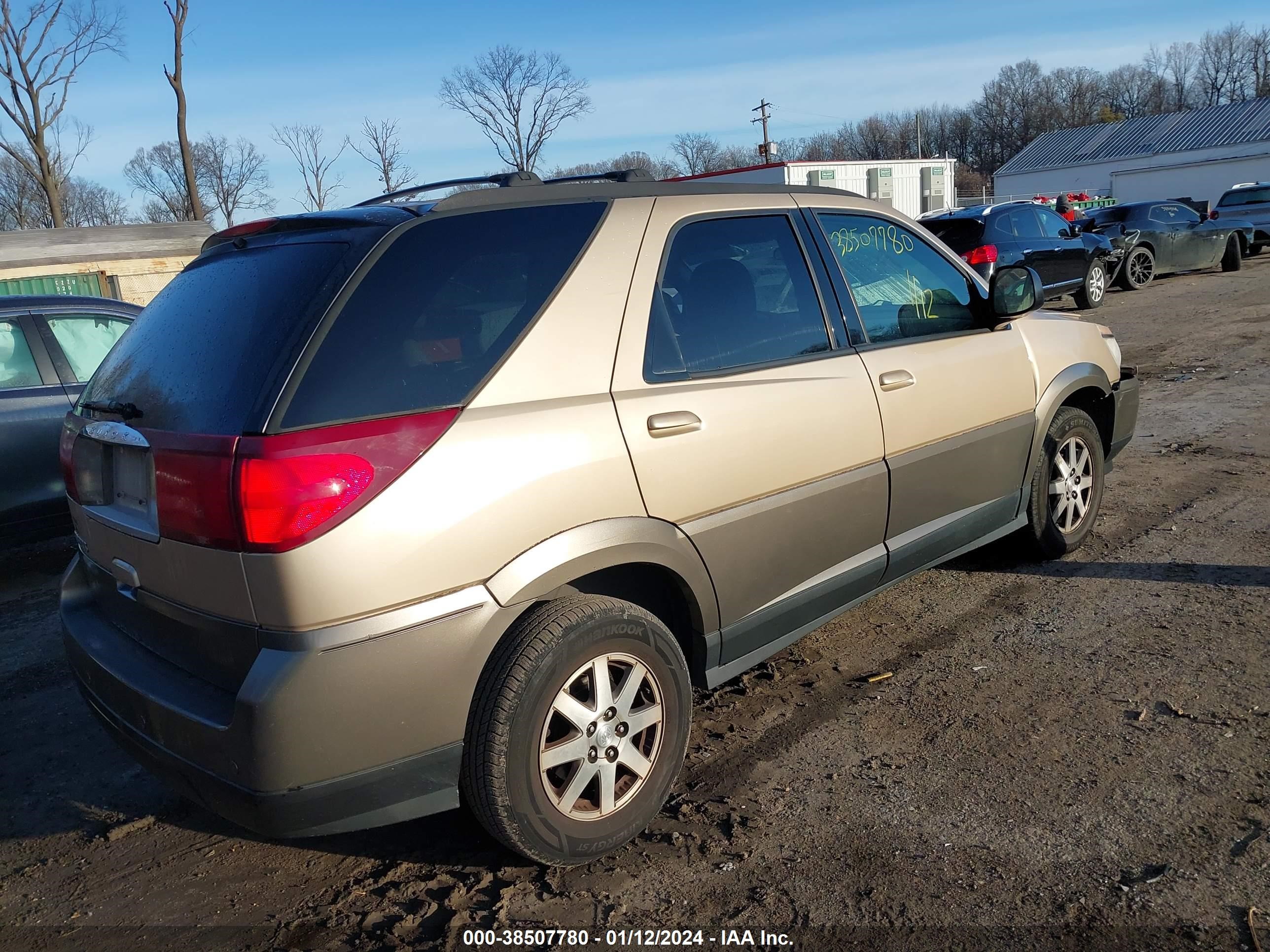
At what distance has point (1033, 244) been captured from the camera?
1452 cm

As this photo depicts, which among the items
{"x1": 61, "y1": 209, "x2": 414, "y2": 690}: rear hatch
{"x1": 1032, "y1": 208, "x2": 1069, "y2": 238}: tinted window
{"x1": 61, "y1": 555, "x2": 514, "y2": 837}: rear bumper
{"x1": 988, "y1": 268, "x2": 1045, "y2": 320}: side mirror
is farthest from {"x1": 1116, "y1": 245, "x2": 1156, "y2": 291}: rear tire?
{"x1": 61, "y1": 555, "x2": 514, "y2": 837}: rear bumper

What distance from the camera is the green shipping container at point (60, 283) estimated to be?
20.6 metres

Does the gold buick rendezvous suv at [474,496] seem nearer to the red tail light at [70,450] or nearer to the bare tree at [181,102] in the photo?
the red tail light at [70,450]

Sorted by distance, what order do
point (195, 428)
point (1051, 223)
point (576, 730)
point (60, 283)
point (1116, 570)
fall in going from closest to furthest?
point (195, 428), point (576, 730), point (1116, 570), point (1051, 223), point (60, 283)

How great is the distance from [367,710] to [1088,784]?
2.18 metres

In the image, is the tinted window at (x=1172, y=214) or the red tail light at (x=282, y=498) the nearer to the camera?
the red tail light at (x=282, y=498)

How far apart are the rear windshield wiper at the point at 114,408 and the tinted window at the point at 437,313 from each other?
2.28ft

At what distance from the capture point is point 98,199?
7225 centimetres

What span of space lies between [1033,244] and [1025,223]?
14.4 inches

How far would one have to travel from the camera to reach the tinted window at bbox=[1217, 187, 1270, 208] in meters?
23.2

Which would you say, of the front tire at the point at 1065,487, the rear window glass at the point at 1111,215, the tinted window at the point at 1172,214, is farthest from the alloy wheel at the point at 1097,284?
the front tire at the point at 1065,487

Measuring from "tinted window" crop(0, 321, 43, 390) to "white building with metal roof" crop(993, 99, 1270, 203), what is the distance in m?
57.9

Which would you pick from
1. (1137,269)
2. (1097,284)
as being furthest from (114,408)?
(1137,269)

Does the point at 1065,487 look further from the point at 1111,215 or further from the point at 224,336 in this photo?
the point at 1111,215
